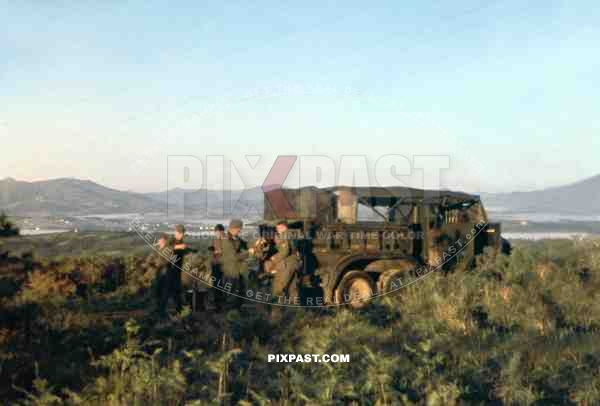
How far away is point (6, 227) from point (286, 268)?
4948 millimetres

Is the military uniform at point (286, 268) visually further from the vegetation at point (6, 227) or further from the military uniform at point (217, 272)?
the vegetation at point (6, 227)

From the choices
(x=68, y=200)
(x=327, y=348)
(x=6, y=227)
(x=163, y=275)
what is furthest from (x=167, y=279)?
(x=68, y=200)

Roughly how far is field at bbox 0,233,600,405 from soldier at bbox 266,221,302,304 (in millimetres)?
541

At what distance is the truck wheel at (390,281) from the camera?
32.6 feet

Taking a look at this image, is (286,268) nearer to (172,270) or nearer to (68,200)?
(172,270)

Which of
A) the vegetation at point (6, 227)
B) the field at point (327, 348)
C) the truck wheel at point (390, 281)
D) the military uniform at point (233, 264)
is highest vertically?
the vegetation at point (6, 227)

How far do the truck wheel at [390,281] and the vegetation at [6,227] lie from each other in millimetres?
6785

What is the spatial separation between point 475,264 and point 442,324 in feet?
15.0

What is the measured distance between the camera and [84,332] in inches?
275

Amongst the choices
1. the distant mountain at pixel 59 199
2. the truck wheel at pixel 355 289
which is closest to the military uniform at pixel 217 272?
the truck wheel at pixel 355 289

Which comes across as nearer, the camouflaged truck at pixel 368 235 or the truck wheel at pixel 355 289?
the truck wheel at pixel 355 289

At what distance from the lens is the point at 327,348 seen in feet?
20.5

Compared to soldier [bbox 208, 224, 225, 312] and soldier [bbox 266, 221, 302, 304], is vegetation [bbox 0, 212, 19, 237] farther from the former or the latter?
soldier [bbox 266, 221, 302, 304]

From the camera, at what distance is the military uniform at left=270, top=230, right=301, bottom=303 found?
9172mm
